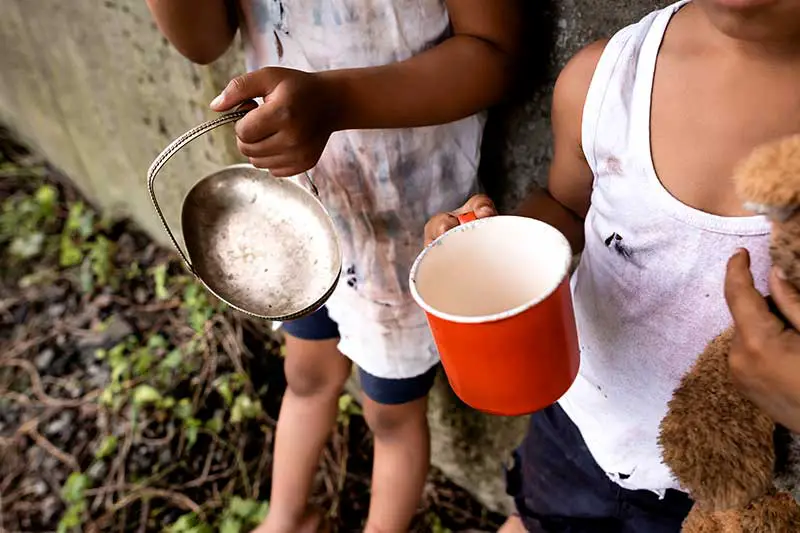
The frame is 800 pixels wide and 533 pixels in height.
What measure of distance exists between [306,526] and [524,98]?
3.11ft

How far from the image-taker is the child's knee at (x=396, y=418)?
1267 millimetres

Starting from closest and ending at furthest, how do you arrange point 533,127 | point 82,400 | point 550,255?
point 550,255, point 533,127, point 82,400

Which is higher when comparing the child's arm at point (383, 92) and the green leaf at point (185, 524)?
the child's arm at point (383, 92)

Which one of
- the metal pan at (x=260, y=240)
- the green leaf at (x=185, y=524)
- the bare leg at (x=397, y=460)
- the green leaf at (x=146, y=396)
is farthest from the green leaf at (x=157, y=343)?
the metal pan at (x=260, y=240)

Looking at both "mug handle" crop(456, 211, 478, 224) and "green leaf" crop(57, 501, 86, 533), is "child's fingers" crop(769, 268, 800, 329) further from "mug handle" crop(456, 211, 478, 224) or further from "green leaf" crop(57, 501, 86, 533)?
"green leaf" crop(57, 501, 86, 533)

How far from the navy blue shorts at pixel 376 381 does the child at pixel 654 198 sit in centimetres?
36

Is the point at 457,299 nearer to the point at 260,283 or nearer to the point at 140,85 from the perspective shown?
the point at 260,283

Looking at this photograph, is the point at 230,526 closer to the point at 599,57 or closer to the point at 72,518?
the point at 72,518

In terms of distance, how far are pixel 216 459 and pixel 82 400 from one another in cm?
44

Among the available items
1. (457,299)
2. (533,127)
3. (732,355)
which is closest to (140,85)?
(533,127)

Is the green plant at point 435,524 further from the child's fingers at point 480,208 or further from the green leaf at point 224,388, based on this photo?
the child's fingers at point 480,208

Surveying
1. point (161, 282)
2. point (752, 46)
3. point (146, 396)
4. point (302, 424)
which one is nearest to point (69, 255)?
point (161, 282)

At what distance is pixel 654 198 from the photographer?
0.67m

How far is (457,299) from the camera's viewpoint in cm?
75
